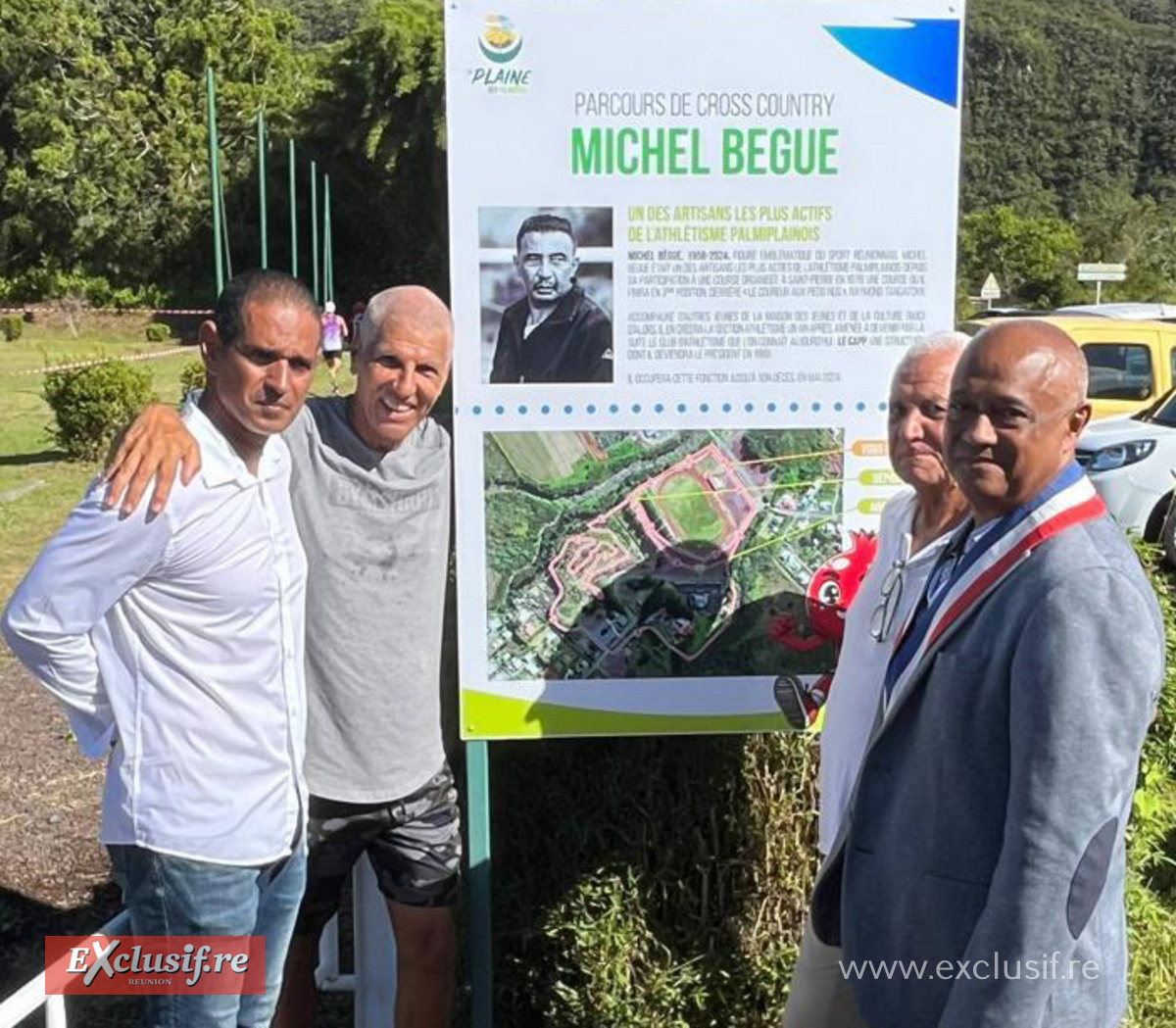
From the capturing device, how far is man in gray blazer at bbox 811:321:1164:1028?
5.74 feet

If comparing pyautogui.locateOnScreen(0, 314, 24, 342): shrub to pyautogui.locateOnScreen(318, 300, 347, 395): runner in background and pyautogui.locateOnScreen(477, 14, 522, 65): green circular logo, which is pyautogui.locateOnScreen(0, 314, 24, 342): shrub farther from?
pyautogui.locateOnScreen(477, 14, 522, 65): green circular logo

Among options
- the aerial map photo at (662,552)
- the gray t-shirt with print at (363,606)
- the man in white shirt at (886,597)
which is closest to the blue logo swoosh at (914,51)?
the man in white shirt at (886,597)

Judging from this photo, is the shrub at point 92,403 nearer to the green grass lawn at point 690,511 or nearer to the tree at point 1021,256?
the green grass lawn at point 690,511

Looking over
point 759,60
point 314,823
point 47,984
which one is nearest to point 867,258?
point 759,60

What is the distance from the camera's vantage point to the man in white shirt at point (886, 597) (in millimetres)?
2447

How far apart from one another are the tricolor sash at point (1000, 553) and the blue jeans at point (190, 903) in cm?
116

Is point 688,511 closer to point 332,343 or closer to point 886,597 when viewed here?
point 886,597

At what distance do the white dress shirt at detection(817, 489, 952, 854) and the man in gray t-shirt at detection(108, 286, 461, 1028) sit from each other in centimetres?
87

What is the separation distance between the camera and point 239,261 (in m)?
41.6

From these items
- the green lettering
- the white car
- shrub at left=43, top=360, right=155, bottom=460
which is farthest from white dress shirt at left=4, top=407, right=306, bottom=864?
shrub at left=43, top=360, right=155, bottom=460

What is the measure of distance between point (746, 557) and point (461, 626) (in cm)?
68

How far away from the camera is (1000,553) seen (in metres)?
1.92

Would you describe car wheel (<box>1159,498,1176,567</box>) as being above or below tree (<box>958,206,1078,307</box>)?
below

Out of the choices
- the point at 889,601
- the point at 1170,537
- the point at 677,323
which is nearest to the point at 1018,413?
the point at 889,601
